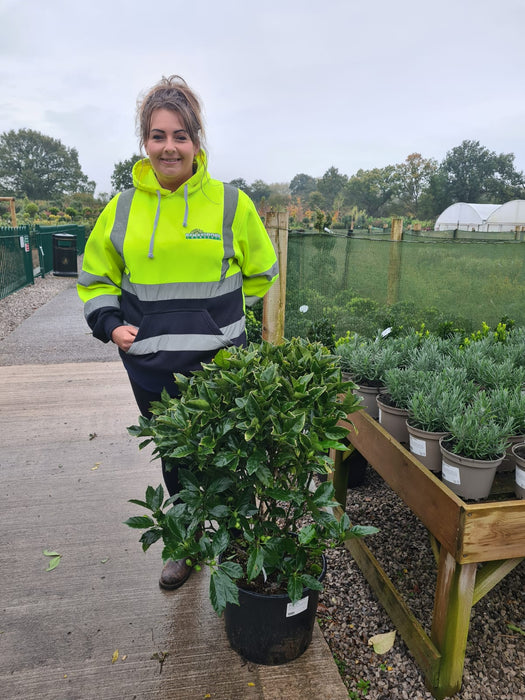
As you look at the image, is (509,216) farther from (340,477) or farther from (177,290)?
(177,290)

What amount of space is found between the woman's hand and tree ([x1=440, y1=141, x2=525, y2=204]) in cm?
7322

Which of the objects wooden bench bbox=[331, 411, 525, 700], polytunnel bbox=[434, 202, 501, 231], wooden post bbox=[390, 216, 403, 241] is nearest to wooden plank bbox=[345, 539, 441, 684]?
wooden bench bbox=[331, 411, 525, 700]

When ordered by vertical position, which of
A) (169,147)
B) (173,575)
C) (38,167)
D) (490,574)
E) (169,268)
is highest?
(38,167)

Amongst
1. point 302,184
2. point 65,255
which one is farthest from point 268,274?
point 302,184

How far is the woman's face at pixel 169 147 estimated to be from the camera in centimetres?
169

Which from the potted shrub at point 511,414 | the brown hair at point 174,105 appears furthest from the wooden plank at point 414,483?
the brown hair at point 174,105

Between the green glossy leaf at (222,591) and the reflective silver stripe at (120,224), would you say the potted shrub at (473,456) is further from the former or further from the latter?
the reflective silver stripe at (120,224)

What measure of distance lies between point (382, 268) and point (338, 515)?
109 inches

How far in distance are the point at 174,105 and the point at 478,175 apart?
8022 centimetres

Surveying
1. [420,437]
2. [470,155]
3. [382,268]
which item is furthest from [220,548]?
[470,155]

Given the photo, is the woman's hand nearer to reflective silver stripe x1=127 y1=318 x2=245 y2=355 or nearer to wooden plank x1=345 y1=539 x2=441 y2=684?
reflective silver stripe x1=127 y1=318 x2=245 y2=355

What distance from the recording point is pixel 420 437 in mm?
1923

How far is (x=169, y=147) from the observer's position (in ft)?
5.56

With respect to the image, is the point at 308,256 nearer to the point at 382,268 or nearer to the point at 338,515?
the point at 382,268
